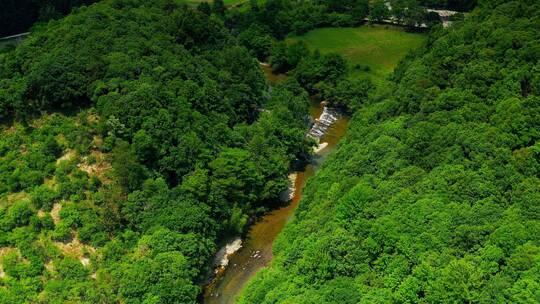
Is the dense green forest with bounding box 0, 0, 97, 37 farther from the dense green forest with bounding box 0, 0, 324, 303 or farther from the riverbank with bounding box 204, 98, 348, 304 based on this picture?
the riverbank with bounding box 204, 98, 348, 304

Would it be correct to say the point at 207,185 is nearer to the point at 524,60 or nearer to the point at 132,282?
the point at 132,282

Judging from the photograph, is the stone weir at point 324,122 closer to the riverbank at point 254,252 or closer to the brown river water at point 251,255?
the riverbank at point 254,252

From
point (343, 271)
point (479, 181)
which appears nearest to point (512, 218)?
point (479, 181)

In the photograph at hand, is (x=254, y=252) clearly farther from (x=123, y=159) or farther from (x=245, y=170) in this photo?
(x=123, y=159)

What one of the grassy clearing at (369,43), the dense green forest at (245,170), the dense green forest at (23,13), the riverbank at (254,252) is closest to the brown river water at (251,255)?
the riverbank at (254,252)

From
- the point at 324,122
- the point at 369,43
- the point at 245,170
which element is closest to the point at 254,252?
the point at 245,170

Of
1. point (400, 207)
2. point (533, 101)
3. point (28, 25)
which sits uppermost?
point (28, 25)
